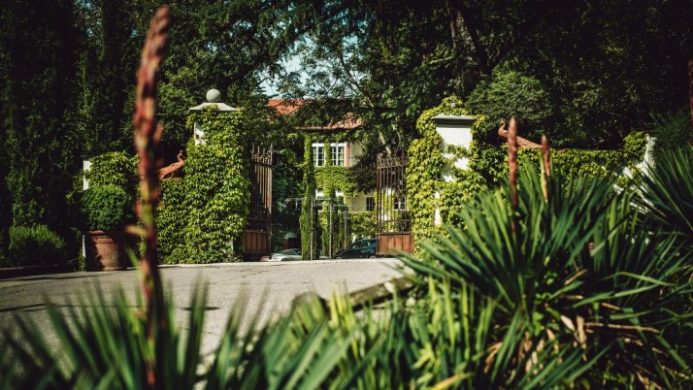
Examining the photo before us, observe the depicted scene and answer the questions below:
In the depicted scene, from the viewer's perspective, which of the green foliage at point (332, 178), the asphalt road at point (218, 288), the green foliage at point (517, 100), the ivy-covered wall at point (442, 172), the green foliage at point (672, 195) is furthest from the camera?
the green foliage at point (332, 178)

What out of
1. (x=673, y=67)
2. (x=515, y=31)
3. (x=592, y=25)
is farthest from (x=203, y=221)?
(x=673, y=67)

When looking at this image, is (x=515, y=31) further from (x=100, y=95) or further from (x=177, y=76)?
(x=177, y=76)

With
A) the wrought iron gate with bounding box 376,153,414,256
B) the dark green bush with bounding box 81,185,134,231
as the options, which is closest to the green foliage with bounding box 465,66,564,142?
the wrought iron gate with bounding box 376,153,414,256

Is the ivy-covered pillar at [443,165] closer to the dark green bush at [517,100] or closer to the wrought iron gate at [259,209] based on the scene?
the wrought iron gate at [259,209]

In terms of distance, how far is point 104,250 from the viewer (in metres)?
11.3

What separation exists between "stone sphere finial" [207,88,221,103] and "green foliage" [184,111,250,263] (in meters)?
0.33

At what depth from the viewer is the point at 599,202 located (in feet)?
11.4

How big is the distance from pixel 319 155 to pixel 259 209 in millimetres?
31623

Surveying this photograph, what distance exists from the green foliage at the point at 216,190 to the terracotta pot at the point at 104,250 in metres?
1.56

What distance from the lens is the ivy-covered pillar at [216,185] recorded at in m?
12.7

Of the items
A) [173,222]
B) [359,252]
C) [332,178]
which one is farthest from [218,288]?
[332,178]

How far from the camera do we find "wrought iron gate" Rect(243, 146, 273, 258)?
13.8m

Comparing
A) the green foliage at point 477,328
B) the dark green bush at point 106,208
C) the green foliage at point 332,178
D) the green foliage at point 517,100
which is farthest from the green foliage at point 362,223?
the green foliage at point 477,328

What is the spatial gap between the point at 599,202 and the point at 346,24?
7120 millimetres
